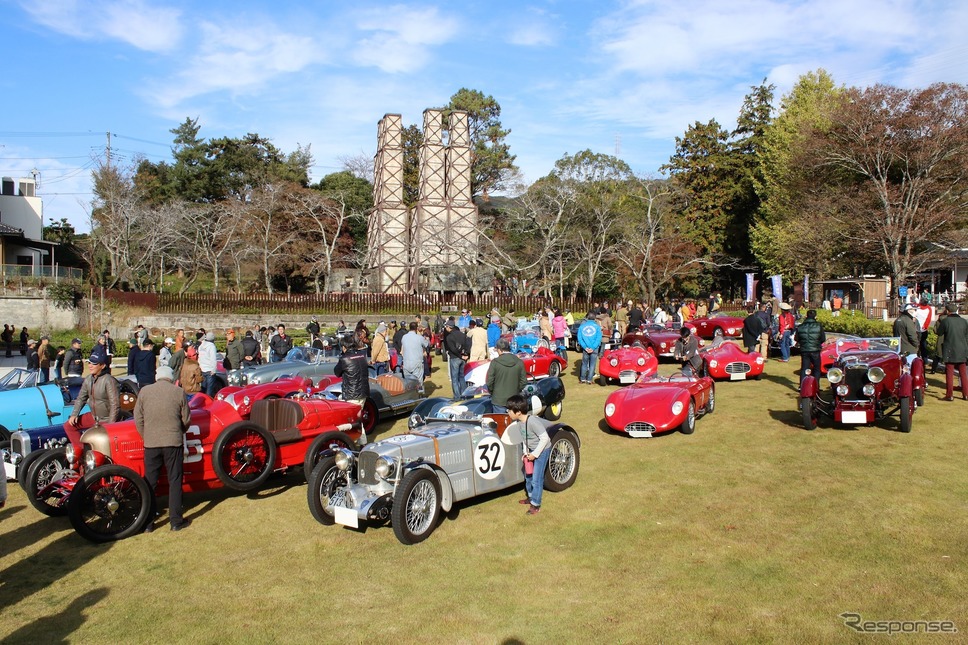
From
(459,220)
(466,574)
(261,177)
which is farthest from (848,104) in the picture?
(261,177)

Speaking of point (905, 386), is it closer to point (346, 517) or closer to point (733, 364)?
point (733, 364)

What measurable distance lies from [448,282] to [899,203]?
2766 centimetres

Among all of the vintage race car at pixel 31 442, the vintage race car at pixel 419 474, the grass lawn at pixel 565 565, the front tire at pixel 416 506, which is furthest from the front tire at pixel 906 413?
the vintage race car at pixel 31 442

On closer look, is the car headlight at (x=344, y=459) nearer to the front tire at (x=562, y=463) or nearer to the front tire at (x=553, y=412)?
the front tire at (x=562, y=463)

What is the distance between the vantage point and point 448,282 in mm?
49250

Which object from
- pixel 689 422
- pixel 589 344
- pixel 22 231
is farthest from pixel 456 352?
pixel 22 231

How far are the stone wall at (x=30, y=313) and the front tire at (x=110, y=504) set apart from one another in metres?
34.2

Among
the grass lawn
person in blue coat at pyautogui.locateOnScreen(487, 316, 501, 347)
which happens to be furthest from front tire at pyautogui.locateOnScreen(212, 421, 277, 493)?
person in blue coat at pyautogui.locateOnScreen(487, 316, 501, 347)

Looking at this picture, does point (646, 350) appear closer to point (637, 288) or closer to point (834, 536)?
point (834, 536)

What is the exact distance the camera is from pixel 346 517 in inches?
286

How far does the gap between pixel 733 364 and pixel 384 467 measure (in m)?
11.7

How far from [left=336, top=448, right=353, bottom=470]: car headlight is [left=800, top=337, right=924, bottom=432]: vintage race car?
25.8 ft

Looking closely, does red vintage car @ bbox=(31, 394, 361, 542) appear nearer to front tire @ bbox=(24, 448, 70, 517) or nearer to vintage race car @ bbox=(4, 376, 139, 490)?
front tire @ bbox=(24, 448, 70, 517)

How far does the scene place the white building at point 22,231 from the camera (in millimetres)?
42812
